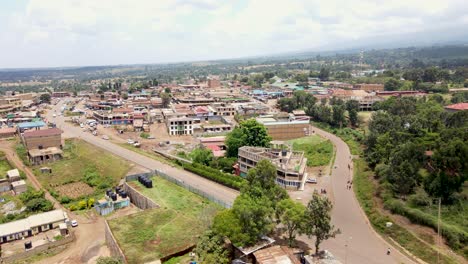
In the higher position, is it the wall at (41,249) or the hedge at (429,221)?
the hedge at (429,221)

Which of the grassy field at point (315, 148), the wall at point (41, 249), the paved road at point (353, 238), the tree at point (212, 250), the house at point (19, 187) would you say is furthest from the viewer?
the grassy field at point (315, 148)

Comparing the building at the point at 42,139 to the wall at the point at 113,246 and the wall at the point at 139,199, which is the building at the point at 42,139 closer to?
the wall at the point at 139,199

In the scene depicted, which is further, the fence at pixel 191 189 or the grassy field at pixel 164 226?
the fence at pixel 191 189

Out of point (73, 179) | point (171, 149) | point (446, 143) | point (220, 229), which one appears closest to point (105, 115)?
point (171, 149)

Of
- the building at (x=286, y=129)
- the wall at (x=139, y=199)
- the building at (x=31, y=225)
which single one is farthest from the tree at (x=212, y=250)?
the building at (x=286, y=129)

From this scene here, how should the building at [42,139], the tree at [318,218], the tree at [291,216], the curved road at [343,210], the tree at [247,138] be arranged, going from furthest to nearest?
the building at [42,139], the tree at [247,138], the curved road at [343,210], the tree at [291,216], the tree at [318,218]

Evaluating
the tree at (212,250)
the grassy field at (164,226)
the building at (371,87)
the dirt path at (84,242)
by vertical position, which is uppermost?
the building at (371,87)

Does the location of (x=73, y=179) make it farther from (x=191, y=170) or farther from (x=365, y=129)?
(x=365, y=129)
